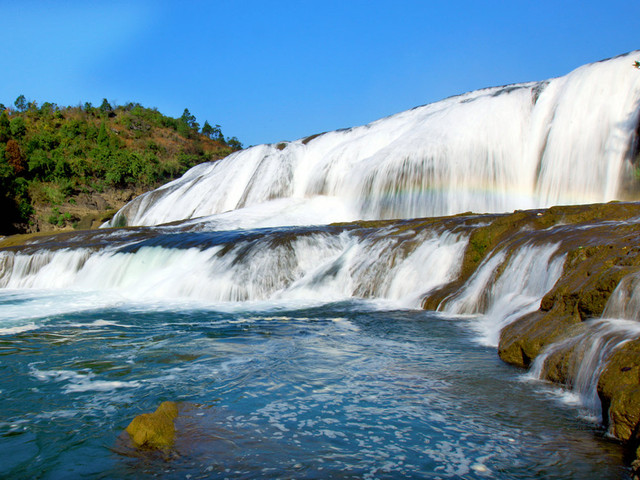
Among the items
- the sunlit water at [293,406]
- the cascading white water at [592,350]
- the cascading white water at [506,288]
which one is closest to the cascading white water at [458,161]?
the cascading white water at [506,288]

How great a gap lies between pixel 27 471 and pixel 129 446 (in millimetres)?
611

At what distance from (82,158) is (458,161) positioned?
1372 inches

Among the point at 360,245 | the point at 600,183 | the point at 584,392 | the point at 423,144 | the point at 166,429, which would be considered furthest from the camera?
the point at 423,144

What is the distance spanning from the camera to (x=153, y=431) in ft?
12.3

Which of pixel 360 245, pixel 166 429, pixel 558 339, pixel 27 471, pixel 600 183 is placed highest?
pixel 600 183

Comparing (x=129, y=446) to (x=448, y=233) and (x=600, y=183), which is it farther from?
(x=600, y=183)

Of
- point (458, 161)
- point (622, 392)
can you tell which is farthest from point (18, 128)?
point (622, 392)

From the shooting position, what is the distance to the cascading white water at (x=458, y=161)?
13719mm

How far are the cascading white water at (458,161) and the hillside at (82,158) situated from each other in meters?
13.5

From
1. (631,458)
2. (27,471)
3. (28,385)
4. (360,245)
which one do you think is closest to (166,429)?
(27,471)

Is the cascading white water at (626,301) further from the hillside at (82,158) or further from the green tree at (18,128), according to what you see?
the green tree at (18,128)

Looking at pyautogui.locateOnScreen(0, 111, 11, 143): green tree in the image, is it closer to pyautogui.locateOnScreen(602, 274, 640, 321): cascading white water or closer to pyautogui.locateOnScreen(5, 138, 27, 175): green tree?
pyautogui.locateOnScreen(5, 138, 27, 175): green tree

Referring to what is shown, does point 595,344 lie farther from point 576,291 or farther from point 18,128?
point 18,128

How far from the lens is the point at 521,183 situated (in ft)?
49.9
